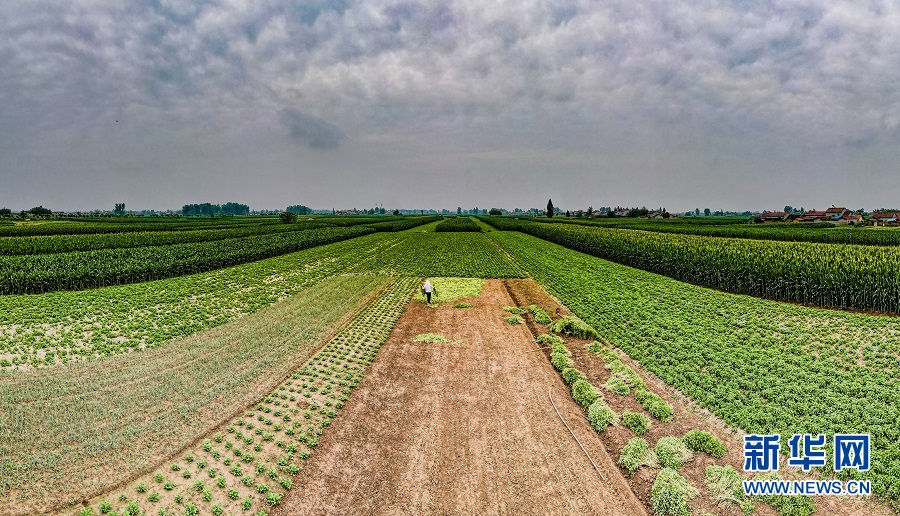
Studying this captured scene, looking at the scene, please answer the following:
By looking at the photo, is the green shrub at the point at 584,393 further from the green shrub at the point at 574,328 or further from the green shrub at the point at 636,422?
the green shrub at the point at 574,328

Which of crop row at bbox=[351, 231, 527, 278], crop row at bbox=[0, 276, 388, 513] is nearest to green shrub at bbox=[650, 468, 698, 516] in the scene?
crop row at bbox=[0, 276, 388, 513]

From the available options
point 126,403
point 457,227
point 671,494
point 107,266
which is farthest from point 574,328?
point 457,227

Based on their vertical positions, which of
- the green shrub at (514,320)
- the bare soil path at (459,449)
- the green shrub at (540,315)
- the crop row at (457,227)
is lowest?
the bare soil path at (459,449)

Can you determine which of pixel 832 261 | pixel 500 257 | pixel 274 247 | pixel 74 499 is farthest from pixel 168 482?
pixel 274 247

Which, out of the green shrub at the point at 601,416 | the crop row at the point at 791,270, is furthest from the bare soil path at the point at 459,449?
the crop row at the point at 791,270

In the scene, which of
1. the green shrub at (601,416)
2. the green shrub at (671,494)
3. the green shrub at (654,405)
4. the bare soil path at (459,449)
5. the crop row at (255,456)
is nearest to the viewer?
the green shrub at (671,494)

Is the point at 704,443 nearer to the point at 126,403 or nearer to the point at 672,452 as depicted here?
the point at 672,452
